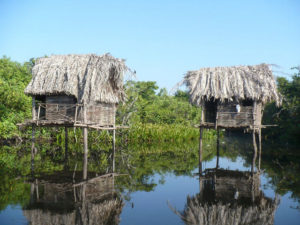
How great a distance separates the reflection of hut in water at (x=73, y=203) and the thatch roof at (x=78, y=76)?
3752 millimetres

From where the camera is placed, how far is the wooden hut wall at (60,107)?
12281 millimetres

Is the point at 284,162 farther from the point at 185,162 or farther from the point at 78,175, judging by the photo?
the point at 78,175

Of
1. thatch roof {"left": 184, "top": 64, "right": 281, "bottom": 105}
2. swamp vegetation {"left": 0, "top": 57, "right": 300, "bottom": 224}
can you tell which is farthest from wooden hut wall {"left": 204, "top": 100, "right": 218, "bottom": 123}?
swamp vegetation {"left": 0, "top": 57, "right": 300, "bottom": 224}

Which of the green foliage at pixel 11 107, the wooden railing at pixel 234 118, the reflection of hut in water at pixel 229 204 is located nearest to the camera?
the reflection of hut in water at pixel 229 204

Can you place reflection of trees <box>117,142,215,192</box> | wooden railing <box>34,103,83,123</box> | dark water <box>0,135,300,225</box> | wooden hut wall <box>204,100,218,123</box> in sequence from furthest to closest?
wooden hut wall <box>204,100,218,123</box> → wooden railing <box>34,103,83,123</box> → reflection of trees <box>117,142,215,192</box> → dark water <box>0,135,300,225</box>

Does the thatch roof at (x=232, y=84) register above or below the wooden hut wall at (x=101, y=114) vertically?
above

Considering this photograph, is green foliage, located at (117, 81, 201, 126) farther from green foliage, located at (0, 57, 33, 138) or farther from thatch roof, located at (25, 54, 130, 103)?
thatch roof, located at (25, 54, 130, 103)

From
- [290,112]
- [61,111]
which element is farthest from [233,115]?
[290,112]

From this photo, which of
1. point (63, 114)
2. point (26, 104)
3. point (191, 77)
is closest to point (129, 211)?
point (63, 114)

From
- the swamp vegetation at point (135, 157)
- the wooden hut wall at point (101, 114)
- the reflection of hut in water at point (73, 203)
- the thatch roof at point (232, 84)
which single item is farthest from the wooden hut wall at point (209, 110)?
the reflection of hut in water at point (73, 203)

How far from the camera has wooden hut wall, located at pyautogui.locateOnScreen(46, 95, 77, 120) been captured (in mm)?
12281

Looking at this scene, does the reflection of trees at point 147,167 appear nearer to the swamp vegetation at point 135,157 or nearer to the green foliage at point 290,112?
the swamp vegetation at point 135,157

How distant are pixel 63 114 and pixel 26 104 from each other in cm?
915

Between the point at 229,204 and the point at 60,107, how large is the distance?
325 inches
